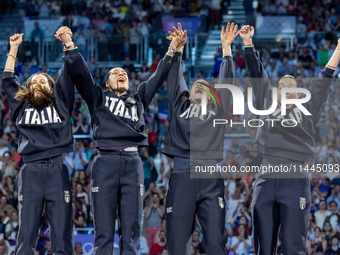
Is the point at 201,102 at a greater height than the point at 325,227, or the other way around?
the point at 201,102

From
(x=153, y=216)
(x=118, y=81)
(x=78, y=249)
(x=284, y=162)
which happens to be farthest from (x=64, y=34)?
(x=153, y=216)

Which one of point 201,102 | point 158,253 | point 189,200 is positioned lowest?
point 158,253

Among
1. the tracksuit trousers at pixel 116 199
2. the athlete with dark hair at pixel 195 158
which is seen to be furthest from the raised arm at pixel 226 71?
the tracksuit trousers at pixel 116 199

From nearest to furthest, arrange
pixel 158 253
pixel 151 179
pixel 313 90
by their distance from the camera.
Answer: pixel 313 90, pixel 158 253, pixel 151 179

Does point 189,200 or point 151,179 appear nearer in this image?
point 189,200

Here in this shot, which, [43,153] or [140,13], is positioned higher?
[140,13]

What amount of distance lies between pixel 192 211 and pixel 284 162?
1024 millimetres

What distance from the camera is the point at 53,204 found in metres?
4.84

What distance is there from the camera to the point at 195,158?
4.96m

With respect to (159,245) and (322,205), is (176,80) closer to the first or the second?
(159,245)

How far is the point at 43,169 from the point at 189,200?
1445 mm

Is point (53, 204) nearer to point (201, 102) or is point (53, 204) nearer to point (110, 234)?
point (110, 234)

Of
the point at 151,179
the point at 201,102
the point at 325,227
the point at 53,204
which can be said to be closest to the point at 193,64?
the point at 151,179

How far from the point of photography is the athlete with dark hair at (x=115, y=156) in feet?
15.8
